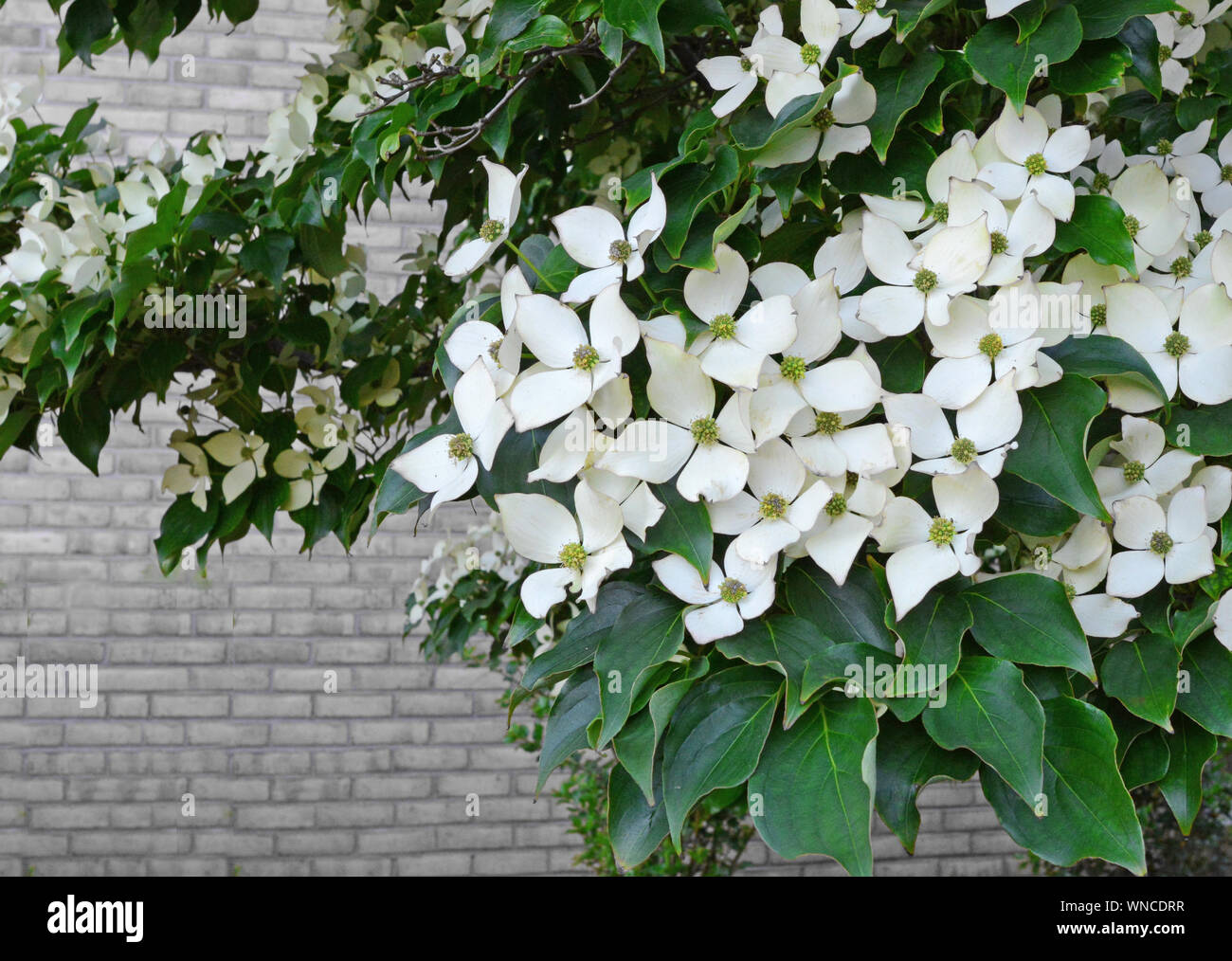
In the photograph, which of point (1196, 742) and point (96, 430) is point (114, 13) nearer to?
point (96, 430)

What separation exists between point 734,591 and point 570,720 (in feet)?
0.37

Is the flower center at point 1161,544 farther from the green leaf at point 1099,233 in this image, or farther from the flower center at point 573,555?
the flower center at point 573,555

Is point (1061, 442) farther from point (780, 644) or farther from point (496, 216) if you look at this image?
point (496, 216)

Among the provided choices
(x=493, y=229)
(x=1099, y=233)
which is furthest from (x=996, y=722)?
(x=493, y=229)

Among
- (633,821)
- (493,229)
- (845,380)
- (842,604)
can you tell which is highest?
(493,229)

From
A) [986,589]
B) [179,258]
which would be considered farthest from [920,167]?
[179,258]

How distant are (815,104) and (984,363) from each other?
15 centimetres

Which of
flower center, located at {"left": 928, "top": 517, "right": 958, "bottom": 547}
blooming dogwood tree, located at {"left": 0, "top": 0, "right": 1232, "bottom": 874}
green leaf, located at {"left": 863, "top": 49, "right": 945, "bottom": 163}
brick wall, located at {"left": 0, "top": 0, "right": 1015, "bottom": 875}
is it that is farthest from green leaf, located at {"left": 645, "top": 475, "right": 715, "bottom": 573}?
brick wall, located at {"left": 0, "top": 0, "right": 1015, "bottom": 875}

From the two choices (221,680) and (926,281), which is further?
(221,680)

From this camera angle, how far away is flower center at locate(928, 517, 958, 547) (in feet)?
1.60

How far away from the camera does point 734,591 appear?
19.4 inches

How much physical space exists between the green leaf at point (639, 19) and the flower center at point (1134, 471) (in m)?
0.33

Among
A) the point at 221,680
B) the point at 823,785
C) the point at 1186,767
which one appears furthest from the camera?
Result: the point at 221,680

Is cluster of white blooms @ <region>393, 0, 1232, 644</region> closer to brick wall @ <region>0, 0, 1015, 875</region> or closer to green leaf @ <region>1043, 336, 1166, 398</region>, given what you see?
green leaf @ <region>1043, 336, 1166, 398</region>
